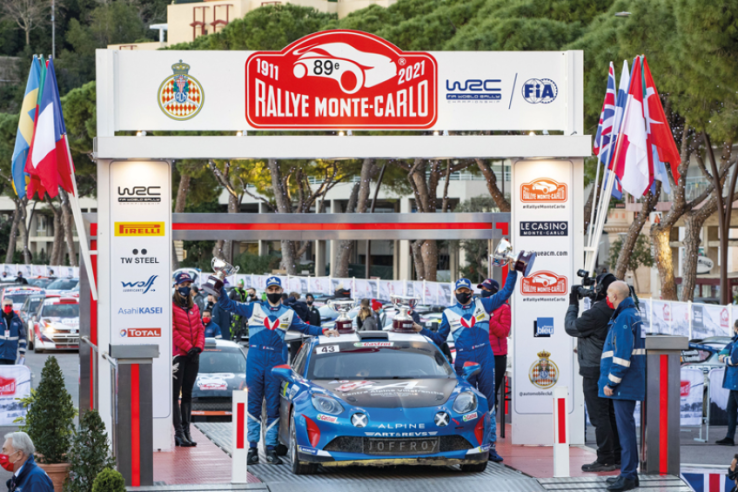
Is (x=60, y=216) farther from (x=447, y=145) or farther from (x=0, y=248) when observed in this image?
(x=447, y=145)

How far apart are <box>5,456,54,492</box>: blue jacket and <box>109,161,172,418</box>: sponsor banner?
424 cm

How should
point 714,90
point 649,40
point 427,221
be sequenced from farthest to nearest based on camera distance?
point 649,40 → point 714,90 → point 427,221

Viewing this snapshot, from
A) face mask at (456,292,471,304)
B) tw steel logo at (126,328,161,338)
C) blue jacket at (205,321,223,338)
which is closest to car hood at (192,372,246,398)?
blue jacket at (205,321,223,338)

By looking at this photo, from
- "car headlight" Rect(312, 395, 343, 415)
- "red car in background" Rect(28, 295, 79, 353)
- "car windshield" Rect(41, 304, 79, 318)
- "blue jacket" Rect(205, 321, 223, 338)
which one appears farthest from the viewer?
"car windshield" Rect(41, 304, 79, 318)

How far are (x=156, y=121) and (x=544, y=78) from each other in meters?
4.06

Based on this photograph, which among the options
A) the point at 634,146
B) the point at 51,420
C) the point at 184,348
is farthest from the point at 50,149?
the point at 634,146

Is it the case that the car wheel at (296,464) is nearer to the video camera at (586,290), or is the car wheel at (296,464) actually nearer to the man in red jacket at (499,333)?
the video camera at (586,290)

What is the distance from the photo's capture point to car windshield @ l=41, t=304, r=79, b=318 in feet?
89.2

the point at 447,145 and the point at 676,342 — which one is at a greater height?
the point at 447,145

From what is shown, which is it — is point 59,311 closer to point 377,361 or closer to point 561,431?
point 377,361

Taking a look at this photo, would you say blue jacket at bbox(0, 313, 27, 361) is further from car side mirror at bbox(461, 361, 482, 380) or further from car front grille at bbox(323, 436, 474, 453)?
car front grille at bbox(323, 436, 474, 453)

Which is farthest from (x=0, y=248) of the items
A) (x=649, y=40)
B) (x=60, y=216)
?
(x=649, y=40)

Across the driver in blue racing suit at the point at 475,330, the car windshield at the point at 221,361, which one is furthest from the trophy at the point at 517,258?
the car windshield at the point at 221,361

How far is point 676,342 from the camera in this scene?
8.62 meters
